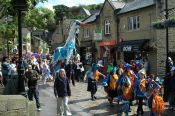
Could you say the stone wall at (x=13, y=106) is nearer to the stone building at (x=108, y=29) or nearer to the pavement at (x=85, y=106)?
the pavement at (x=85, y=106)

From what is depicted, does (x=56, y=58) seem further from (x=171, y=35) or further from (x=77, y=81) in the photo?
(x=171, y=35)

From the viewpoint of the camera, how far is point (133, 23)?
35781 mm

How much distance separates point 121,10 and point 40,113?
81.4ft

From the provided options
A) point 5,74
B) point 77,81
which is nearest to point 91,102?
point 5,74

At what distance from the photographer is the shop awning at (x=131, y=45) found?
107ft

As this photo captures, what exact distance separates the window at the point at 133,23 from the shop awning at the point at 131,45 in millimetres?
1297

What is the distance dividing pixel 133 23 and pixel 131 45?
2762mm

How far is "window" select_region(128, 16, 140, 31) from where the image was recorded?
115ft

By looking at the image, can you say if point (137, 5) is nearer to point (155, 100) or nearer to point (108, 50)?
point (108, 50)

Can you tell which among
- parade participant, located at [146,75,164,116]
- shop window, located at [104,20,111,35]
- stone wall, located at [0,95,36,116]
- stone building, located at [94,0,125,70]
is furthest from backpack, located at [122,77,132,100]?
shop window, located at [104,20,111,35]

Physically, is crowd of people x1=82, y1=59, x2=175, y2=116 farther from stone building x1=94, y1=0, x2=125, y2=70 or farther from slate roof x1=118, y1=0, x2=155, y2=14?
stone building x1=94, y1=0, x2=125, y2=70

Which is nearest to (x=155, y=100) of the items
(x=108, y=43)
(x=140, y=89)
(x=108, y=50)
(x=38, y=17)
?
(x=140, y=89)

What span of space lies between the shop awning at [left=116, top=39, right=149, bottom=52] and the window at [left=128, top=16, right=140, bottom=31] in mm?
1297

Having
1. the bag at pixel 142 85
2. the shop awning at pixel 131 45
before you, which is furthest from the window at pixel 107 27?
A: the bag at pixel 142 85
